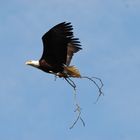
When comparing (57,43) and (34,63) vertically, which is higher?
(57,43)

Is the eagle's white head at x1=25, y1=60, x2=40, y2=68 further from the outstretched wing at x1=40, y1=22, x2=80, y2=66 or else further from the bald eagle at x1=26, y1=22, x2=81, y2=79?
the outstretched wing at x1=40, y1=22, x2=80, y2=66

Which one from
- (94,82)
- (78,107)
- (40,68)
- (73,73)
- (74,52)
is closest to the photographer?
(78,107)

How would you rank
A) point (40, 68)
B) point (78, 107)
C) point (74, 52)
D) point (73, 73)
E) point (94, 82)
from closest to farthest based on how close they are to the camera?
1. point (78, 107)
2. point (94, 82)
3. point (73, 73)
4. point (40, 68)
5. point (74, 52)

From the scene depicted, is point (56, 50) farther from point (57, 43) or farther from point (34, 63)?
point (34, 63)

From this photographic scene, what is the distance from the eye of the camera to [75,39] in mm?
11281

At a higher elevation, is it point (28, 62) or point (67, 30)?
point (67, 30)

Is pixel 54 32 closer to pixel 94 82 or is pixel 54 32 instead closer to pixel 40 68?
pixel 40 68

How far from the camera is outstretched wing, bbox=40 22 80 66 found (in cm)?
988

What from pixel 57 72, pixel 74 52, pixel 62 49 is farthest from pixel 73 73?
pixel 74 52

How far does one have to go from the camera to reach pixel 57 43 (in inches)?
397

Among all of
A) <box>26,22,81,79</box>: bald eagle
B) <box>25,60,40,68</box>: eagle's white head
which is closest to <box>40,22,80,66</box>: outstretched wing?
<box>26,22,81,79</box>: bald eagle

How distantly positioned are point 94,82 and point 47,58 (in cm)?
306

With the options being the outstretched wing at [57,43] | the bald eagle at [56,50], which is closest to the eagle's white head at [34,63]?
the bald eagle at [56,50]

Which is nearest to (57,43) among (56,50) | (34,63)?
(56,50)
